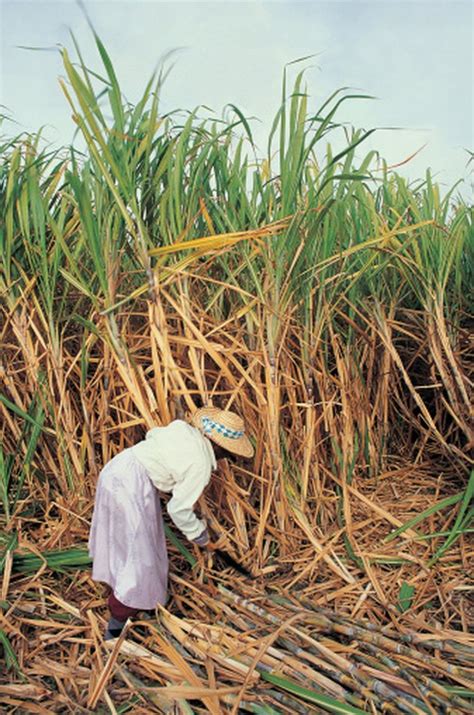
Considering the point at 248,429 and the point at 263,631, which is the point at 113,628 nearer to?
the point at 263,631

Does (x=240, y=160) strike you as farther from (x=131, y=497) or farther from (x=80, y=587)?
(x=80, y=587)

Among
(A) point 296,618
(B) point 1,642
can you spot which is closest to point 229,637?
(A) point 296,618

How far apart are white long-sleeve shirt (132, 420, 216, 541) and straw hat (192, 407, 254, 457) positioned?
31 mm

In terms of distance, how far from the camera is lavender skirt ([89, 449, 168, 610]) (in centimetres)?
167

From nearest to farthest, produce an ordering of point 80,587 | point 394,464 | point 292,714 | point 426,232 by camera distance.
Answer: point 292,714 < point 80,587 < point 426,232 < point 394,464

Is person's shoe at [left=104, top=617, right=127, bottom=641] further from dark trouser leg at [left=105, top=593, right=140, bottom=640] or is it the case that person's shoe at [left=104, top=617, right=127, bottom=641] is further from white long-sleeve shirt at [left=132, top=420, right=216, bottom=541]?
white long-sleeve shirt at [left=132, top=420, right=216, bottom=541]

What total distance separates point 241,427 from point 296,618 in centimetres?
51

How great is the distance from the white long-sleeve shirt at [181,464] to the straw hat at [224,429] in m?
0.03

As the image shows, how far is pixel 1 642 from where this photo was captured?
5.42 feet

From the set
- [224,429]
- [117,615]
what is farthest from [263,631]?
[224,429]

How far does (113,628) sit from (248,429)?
668 mm

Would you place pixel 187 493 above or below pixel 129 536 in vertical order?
above

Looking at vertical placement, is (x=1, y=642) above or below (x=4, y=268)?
below

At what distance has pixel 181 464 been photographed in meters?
1.63
